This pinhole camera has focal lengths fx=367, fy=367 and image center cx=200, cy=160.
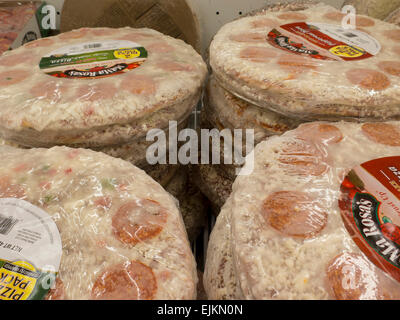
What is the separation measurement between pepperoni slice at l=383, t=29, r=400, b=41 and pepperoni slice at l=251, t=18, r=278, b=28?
40 centimetres

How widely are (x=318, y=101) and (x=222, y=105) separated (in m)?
0.38

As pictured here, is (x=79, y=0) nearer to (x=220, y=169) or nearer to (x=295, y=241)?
(x=220, y=169)

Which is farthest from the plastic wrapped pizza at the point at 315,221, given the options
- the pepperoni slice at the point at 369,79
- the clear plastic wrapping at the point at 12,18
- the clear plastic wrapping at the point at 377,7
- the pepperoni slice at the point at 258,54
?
the clear plastic wrapping at the point at 12,18

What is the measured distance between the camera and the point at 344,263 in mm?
665

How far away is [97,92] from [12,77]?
1.12 feet

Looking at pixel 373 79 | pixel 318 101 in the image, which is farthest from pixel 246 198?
pixel 373 79

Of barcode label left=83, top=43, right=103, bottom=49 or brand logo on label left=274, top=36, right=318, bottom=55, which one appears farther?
barcode label left=83, top=43, right=103, bottom=49

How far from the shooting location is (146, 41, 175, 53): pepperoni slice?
54.2 inches

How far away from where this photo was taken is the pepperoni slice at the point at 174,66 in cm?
123

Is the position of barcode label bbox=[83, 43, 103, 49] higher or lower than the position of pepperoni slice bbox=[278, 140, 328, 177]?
higher

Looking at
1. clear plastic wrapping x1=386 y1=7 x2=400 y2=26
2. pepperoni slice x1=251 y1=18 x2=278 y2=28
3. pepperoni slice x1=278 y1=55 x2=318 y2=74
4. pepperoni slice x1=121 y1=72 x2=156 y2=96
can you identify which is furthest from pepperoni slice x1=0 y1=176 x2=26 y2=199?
Result: clear plastic wrapping x1=386 y1=7 x2=400 y2=26

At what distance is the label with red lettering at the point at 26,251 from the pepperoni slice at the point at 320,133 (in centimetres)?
65

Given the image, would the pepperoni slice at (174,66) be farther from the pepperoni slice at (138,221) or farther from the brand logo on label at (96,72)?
the pepperoni slice at (138,221)

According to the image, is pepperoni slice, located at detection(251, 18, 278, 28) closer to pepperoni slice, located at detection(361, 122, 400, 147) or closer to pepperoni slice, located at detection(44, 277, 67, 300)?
pepperoni slice, located at detection(361, 122, 400, 147)
